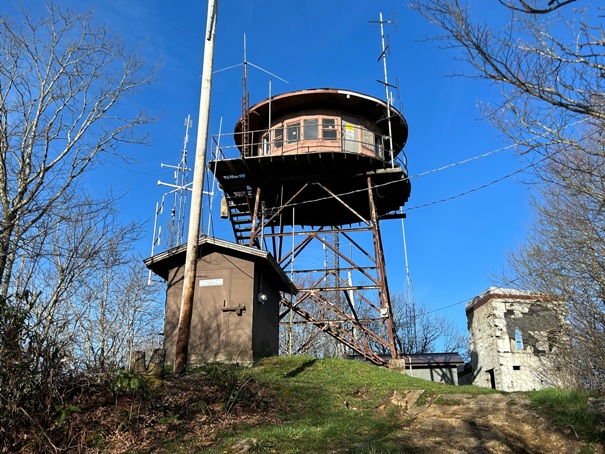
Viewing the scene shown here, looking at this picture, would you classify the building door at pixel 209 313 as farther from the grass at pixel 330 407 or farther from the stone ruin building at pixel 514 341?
the stone ruin building at pixel 514 341

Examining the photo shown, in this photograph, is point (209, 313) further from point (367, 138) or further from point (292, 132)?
point (367, 138)

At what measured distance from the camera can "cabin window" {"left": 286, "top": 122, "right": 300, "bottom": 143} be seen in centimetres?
2139

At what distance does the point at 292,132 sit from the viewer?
70.8 feet

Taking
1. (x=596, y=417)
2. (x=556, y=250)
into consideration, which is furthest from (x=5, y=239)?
(x=556, y=250)

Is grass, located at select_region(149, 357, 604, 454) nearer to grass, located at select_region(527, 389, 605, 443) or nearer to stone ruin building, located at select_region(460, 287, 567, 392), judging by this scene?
grass, located at select_region(527, 389, 605, 443)

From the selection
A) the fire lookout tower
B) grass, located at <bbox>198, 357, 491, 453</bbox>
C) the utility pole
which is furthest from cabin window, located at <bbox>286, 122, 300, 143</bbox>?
grass, located at <bbox>198, 357, 491, 453</bbox>

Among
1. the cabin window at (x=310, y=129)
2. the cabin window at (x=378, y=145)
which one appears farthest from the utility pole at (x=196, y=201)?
the cabin window at (x=378, y=145)

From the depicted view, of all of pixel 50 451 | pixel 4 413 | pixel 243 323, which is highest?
pixel 243 323

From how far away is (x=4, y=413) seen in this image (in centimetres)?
671

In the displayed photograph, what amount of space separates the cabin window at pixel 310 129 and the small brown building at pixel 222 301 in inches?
263

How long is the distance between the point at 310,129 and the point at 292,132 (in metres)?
0.83

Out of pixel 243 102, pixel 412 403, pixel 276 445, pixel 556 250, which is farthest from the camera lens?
pixel 243 102

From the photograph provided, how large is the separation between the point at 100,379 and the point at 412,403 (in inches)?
250

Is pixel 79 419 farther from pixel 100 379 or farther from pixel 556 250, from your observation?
pixel 556 250
